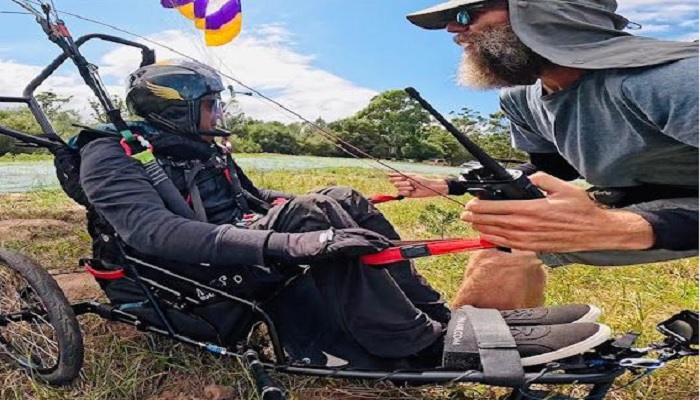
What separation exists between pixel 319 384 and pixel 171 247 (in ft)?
3.11

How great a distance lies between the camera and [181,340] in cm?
282

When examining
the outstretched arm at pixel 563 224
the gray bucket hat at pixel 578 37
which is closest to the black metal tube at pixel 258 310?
the outstretched arm at pixel 563 224

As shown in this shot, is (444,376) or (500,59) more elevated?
(500,59)

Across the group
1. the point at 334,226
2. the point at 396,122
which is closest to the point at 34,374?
the point at 334,226

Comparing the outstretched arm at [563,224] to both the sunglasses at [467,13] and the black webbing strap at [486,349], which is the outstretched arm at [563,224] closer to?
the black webbing strap at [486,349]

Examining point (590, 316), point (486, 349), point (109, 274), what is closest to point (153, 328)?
point (109, 274)

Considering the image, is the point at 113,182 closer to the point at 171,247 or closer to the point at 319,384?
the point at 171,247

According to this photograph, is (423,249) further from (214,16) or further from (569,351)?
(214,16)

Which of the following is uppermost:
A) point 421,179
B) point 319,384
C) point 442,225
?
point 421,179

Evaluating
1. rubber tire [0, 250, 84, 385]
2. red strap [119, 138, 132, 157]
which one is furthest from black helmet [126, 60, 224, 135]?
rubber tire [0, 250, 84, 385]

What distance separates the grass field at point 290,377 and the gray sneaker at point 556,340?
0.55 meters

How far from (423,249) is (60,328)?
1.70 meters

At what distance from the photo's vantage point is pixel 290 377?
9.43 ft

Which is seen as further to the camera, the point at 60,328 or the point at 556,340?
the point at 60,328
